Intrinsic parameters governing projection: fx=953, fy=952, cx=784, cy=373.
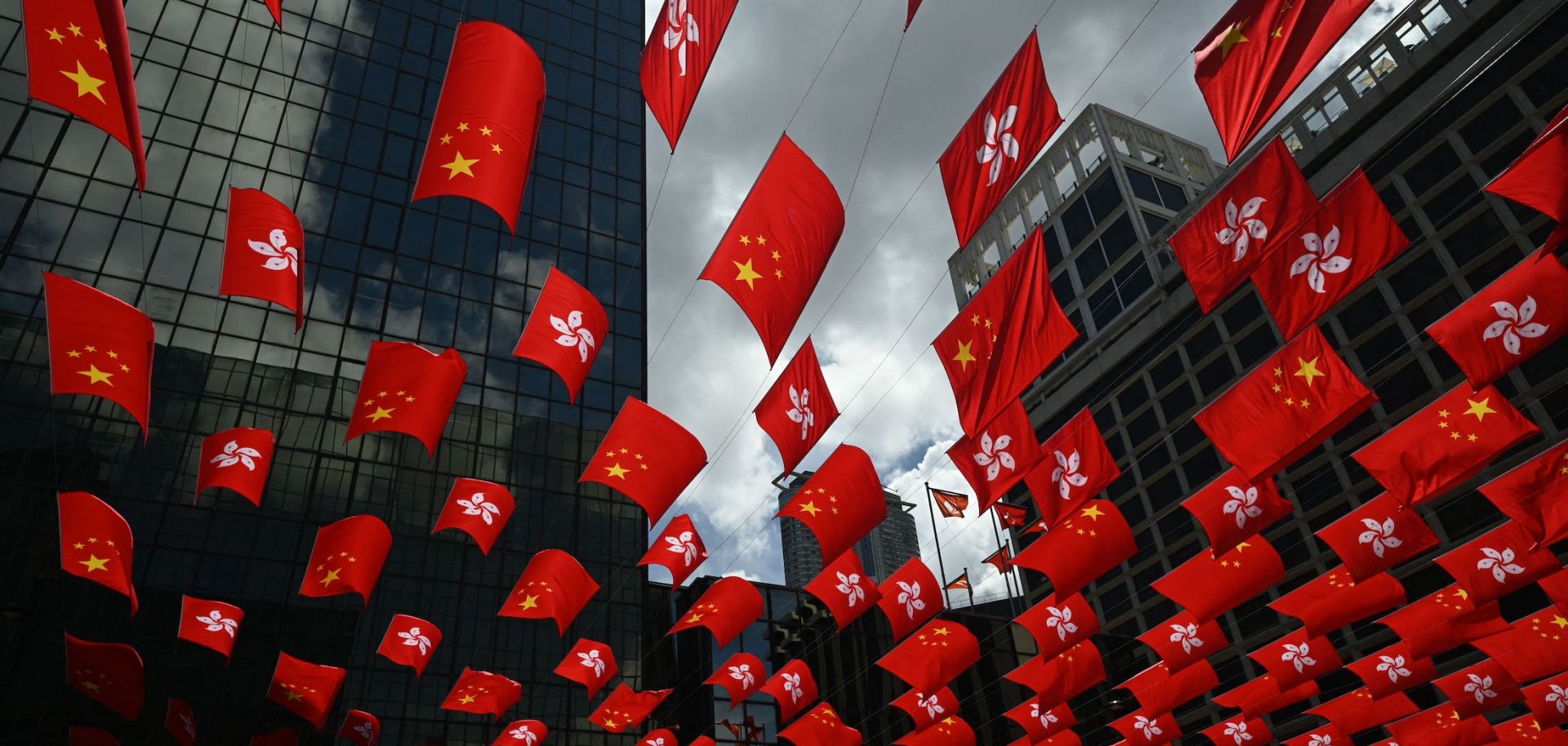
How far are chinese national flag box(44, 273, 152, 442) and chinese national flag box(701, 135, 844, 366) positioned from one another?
7486 mm

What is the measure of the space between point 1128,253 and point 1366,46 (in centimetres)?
1751

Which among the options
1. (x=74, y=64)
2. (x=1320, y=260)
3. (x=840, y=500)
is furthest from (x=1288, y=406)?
(x=74, y=64)

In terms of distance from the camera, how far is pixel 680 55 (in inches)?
416

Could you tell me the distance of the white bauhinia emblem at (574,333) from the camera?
14219 mm

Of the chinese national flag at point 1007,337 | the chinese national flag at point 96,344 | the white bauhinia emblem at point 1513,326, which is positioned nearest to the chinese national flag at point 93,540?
the chinese national flag at point 96,344

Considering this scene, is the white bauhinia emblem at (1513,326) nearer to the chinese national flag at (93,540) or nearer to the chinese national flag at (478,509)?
the chinese national flag at (478,509)

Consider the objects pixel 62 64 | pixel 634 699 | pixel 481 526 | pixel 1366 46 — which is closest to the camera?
pixel 62 64

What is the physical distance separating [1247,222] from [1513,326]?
4.28 m

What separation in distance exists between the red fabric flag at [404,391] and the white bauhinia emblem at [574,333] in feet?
5.66

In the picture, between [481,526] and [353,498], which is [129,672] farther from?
[353,498]

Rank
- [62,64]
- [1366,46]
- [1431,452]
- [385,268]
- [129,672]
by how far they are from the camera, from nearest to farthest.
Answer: [62,64], [1431,452], [129,672], [385,268], [1366,46]

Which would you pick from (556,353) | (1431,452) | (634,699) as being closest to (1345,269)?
(1431,452)

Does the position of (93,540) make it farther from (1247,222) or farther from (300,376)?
(1247,222)

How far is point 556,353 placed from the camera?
14.1 metres
